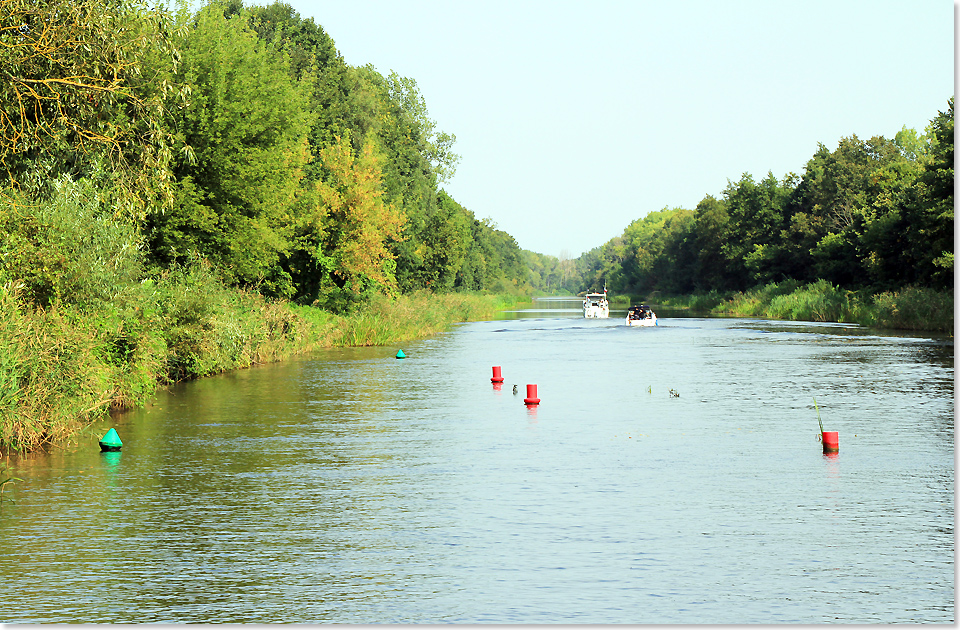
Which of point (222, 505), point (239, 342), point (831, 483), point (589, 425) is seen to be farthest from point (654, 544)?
point (239, 342)

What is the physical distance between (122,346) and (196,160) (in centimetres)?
1408

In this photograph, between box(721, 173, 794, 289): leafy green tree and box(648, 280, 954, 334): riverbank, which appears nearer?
box(648, 280, 954, 334): riverbank

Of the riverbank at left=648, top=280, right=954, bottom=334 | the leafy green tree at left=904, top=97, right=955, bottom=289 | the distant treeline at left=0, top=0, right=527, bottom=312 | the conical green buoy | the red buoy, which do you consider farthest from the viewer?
the riverbank at left=648, top=280, right=954, bottom=334

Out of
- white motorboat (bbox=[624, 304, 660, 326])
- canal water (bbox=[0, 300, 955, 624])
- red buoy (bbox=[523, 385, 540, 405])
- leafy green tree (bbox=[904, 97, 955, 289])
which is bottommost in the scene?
canal water (bbox=[0, 300, 955, 624])

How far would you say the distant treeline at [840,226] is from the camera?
59531 mm

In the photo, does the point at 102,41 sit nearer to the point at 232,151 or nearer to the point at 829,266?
the point at 232,151

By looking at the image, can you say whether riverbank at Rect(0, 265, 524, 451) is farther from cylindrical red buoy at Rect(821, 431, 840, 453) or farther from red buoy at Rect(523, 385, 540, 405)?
cylindrical red buoy at Rect(821, 431, 840, 453)

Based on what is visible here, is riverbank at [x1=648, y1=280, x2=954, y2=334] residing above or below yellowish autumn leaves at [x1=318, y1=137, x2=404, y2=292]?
below

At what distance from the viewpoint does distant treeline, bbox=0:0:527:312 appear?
2023 centimetres

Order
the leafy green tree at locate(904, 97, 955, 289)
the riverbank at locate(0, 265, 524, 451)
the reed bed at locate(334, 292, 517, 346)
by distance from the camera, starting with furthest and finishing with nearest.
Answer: the leafy green tree at locate(904, 97, 955, 289), the reed bed at locate(334, 292, 517, 346), the riverbank at locate(0, 265, 524, 451)

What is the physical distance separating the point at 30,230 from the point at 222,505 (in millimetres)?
10032

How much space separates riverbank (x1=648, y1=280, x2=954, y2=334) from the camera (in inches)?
2272

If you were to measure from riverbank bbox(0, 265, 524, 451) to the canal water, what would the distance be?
93 centimetres

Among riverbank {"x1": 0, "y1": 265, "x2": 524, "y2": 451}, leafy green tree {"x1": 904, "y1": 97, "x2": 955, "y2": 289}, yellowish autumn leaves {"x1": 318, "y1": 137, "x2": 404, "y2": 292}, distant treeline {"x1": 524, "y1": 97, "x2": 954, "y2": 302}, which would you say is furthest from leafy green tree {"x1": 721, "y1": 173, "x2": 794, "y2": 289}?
riverbank {"x1": 0, "y1": 265, "x2": 524, "y2": 451}
